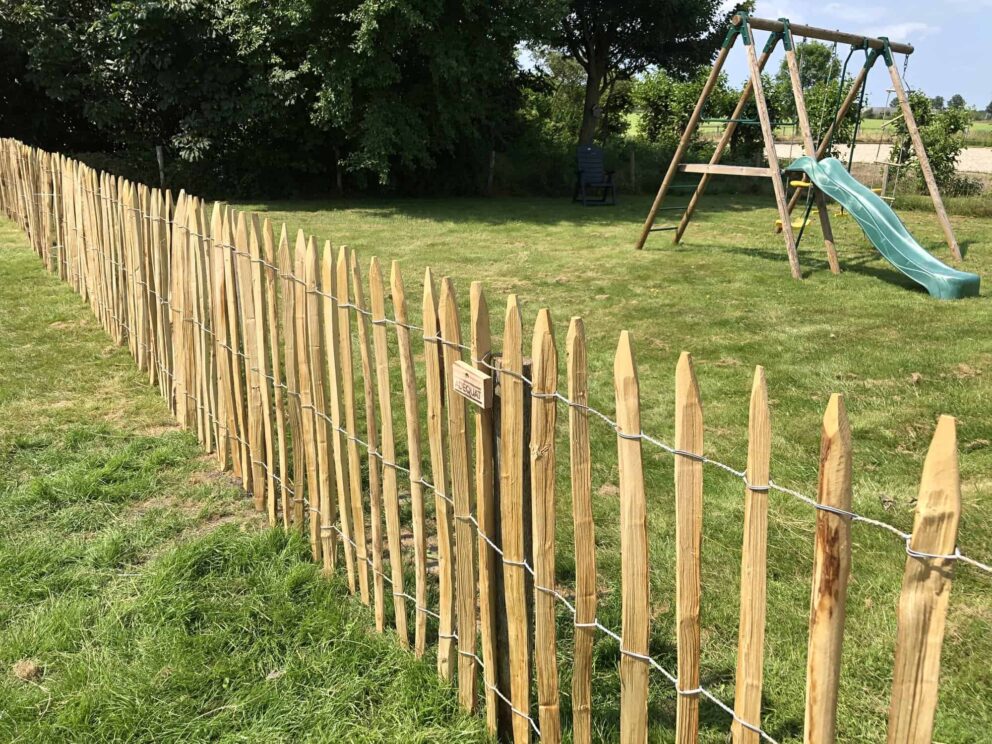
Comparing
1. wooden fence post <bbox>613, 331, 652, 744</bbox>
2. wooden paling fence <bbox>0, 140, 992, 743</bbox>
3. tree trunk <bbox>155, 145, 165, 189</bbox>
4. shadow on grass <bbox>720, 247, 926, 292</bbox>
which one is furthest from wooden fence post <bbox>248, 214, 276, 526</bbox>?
tree trunk <bbox>155, 145, 165, 189</bbox>

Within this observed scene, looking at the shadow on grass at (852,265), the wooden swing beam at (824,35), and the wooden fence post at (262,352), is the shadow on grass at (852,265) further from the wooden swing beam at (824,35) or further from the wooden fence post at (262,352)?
the wooden fence post at (262,352)

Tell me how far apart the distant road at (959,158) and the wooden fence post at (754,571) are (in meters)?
19.0

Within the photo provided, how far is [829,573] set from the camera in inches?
54.8

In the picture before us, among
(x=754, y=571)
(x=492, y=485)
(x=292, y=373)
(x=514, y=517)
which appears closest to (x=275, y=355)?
(x=292, y=373)

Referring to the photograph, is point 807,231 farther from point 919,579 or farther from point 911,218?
point 919,579

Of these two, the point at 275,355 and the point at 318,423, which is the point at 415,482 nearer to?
the point at 318,423

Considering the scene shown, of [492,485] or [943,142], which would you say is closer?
[492,485]

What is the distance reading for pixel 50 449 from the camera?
13.8 feet

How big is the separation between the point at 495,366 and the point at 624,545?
601mm

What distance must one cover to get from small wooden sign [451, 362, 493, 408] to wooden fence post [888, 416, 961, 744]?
113 centimetres

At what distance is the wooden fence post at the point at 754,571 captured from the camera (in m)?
1.43

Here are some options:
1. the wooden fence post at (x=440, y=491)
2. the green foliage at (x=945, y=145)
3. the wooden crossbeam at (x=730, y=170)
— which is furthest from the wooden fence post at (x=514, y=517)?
the green foliage at (x=945, y=145)

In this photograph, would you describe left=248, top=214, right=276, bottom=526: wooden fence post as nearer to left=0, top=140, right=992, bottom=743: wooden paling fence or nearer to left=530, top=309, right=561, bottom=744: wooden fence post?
left=0, top=140, right=992, bottom=743: wooden paling fence

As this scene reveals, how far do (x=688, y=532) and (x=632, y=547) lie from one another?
182mm
